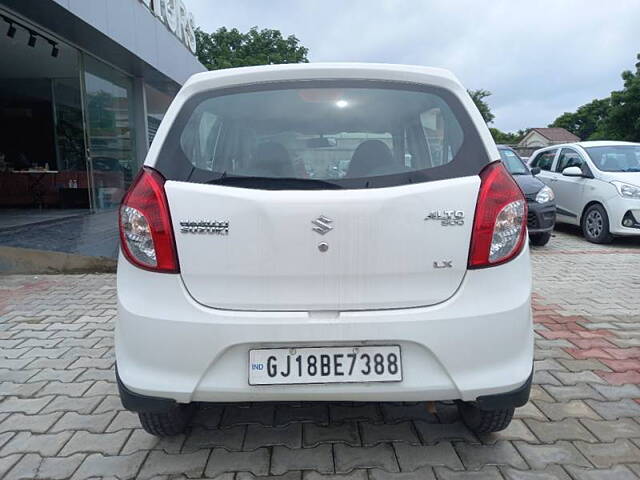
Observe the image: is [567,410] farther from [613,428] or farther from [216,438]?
[216,438]

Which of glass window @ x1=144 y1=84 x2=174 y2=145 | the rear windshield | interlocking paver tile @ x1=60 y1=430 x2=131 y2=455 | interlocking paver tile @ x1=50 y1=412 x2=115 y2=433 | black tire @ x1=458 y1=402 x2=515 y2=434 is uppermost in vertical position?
glass window @ x1=144 y1=84 x2=174 y2=145

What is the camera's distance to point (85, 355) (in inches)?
133

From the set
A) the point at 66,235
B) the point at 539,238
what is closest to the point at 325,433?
the point at 66,235

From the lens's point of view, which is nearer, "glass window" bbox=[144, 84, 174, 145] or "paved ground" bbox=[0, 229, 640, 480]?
"paved ground" bbox=[0, 229, 640, 480]

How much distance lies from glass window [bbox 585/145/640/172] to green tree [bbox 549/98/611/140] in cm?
5772

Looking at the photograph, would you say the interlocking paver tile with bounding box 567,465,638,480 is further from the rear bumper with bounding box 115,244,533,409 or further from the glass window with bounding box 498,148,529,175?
the glass window with bounding box 498,148,529,175

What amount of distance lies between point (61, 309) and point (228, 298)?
11.1 feet

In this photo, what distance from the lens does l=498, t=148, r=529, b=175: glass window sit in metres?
8.19

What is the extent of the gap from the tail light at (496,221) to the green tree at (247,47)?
1662 inches

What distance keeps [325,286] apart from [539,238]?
6743 millimetres

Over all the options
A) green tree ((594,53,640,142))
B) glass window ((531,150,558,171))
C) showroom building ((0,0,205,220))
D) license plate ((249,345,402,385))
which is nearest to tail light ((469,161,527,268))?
license plate ((249,345,402,385))

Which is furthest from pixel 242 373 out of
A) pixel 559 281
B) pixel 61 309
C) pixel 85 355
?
pixel 559 281

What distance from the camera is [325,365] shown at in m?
1.81

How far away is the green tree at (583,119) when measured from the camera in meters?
61.1
